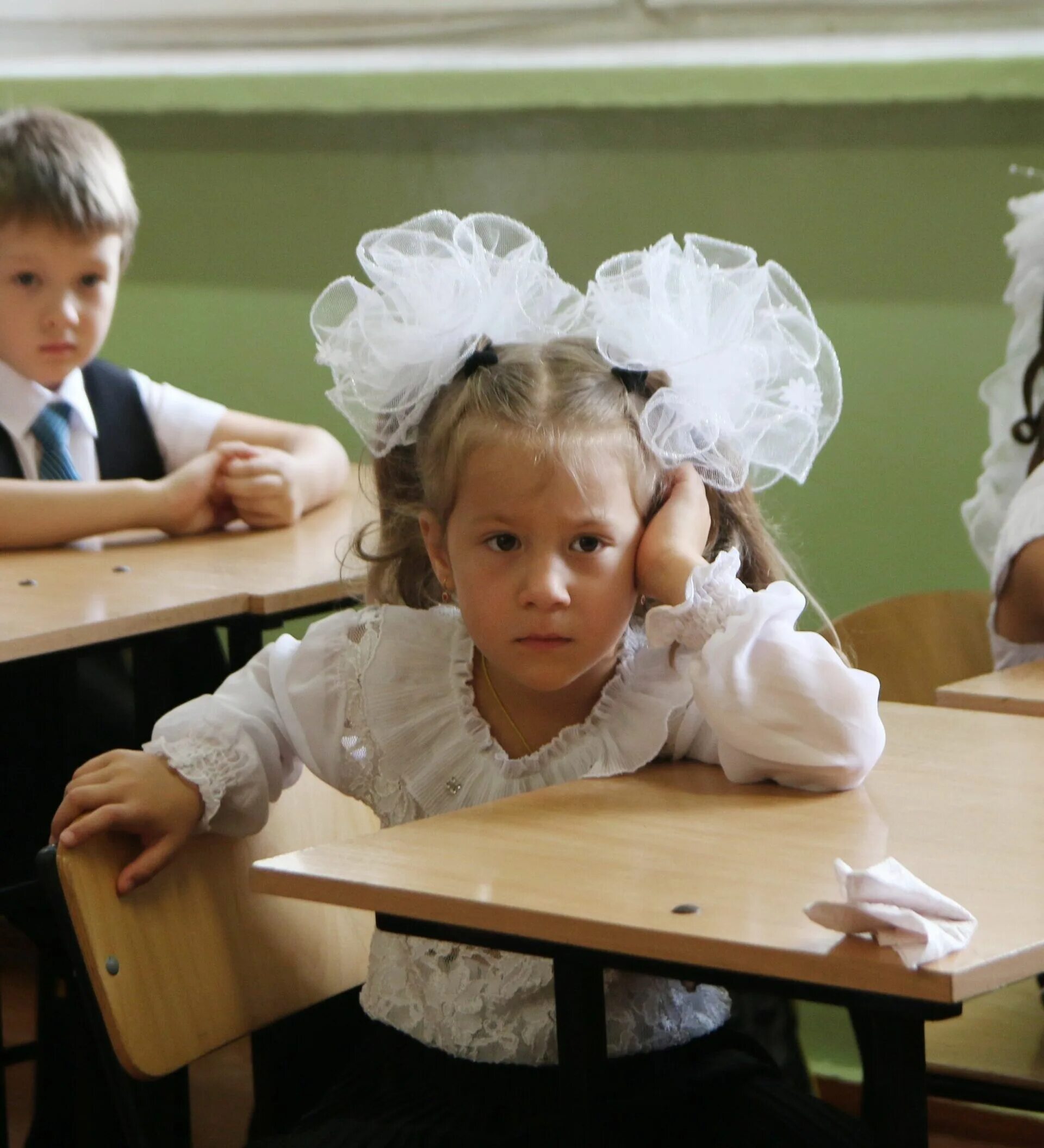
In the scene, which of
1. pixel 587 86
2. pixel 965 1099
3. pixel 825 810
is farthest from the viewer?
pixel 587 86

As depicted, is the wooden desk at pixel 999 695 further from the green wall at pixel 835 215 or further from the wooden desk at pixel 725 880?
the green wall at pixel 835 215

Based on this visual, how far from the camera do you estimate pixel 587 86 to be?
8.89 ft

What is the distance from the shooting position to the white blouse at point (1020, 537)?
75.9 inches

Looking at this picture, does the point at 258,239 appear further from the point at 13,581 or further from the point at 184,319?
the point at 13,581

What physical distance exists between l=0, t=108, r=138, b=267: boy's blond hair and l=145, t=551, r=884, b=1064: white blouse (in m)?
1.17

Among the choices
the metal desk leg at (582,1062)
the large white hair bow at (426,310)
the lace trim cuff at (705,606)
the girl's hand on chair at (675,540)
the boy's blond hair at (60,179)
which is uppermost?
the boy's blond hair at (60,179)

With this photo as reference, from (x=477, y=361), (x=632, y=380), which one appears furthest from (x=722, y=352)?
(x=477, y=361)

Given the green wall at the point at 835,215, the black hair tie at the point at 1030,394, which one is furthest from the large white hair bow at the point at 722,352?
the green wall at the point at 835,215

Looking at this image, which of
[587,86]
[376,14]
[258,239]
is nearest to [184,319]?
[258,239]

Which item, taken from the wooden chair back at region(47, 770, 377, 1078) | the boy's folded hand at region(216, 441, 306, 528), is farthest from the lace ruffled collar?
the boy's folded hand at region(216, 441, 306, 528)

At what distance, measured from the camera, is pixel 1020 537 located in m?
1.93

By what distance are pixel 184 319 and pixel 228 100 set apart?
0.41 m

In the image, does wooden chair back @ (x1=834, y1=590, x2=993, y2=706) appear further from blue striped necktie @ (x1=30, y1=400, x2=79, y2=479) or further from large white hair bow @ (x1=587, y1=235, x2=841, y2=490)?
blue striped necktie @ (x1=30, y1=400, x2=79, y2=479)

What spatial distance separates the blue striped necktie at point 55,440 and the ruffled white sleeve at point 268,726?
101cm
